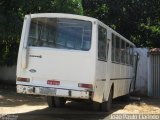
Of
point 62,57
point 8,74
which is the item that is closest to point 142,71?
point 8,74

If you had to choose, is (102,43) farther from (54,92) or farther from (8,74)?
(8,74)

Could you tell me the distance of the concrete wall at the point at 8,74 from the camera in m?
26.2

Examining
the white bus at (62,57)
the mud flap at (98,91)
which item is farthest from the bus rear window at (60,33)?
the mud flap at (98,91)

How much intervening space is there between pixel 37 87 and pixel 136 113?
15.2 ft

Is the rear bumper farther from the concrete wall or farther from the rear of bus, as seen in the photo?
the concrete wall

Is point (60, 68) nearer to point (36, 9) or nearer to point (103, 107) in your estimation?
point (103, 107)

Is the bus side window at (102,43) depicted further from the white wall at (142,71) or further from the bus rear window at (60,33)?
the white wall at (142,71)

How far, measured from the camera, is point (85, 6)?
101 feet

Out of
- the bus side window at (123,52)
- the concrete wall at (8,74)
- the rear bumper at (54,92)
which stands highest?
the bus side window at (123,52)

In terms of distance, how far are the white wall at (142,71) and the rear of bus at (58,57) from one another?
1230 cm

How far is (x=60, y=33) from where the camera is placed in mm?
13492

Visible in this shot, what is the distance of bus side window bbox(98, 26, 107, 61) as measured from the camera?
13561 mm

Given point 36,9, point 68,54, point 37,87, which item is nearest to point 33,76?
point 37,87

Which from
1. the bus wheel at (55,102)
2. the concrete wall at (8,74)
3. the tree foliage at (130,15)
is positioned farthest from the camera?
the tree foliage at (130,15)
